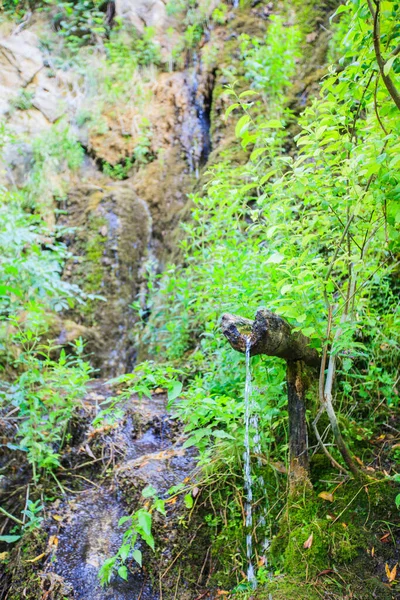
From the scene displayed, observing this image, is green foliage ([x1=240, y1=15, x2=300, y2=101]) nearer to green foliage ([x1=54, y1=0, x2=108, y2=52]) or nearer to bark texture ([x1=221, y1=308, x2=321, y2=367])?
bark texture ([x1=221, y1=308, x2=321, y2=367])

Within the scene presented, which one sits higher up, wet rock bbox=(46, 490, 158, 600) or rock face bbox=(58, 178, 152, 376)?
rock face bbox=(58, 178, 152, 376)

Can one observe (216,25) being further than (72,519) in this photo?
Yes

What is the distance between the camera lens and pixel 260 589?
209 cm

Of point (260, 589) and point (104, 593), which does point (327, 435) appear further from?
point (104, 593)

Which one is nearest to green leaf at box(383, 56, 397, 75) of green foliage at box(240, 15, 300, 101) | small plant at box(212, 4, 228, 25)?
green foliage at box(240, 15, 300, 101)

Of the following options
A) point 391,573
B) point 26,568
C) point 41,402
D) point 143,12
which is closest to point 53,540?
point 26,568

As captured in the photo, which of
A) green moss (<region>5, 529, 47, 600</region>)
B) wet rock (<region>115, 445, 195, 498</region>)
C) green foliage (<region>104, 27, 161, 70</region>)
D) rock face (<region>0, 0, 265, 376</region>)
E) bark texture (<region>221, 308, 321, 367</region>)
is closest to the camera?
bark texture (<region>221, 308, 321, 367</region>)

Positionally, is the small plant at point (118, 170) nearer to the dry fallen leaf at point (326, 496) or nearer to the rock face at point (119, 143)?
the rock face at point (119, 143)

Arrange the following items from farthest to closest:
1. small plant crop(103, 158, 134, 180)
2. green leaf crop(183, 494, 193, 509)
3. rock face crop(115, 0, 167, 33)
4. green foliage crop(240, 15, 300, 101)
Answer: rock face crop(115, 0, 167, 33)
small plant crop(103, 158, 134, 180)
green foliage crop(240, 15, 300, 101)
green leaf crop(183, 494, 193, 509)

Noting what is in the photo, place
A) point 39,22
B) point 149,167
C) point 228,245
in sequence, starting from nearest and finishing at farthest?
1. point 228,245
2. point 149,167
3. point 39,22

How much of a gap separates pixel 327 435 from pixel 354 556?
2.21 ft

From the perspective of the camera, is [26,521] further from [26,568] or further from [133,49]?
[133,49]

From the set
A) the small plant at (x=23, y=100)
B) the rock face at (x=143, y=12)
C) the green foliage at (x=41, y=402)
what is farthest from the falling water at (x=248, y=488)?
the rock face at (x=143, y=12)

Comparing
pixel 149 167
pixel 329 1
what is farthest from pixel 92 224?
pixel 329 1
